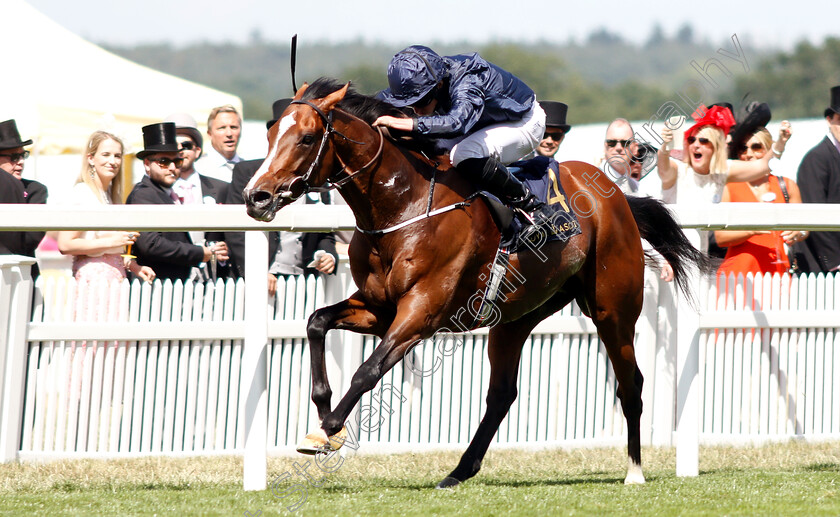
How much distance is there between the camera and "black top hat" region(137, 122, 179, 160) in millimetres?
7180

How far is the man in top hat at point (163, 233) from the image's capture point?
6.85m

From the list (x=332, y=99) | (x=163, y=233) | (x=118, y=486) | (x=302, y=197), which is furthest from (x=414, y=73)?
(x=163, y=233)

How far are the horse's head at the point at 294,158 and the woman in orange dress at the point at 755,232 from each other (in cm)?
361

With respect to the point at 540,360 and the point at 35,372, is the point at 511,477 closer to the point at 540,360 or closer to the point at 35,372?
the point at 540,360

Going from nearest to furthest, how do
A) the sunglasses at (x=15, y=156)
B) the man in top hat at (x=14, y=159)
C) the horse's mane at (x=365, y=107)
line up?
1. the horse's mane at (x=365, y=107)
2. the man in top hat at (x=14, y=159)
3. the sunglasses at (x=15, y=156)

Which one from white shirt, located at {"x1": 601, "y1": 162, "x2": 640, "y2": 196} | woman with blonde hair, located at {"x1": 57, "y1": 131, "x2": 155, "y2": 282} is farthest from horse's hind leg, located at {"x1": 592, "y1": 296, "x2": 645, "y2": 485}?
woman with blonde hair, located at {"x1": 57, "y1": 131, "x2": 155, "y2": 282}

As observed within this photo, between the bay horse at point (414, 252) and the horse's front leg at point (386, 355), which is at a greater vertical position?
the bay horse at point (414, 252)

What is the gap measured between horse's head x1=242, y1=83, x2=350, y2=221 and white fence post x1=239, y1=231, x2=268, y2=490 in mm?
714

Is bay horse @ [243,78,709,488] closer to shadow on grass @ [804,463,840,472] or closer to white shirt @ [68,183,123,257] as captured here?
shadow on grass @ [804,463,840,472]

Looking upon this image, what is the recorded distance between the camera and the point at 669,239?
6043 mm

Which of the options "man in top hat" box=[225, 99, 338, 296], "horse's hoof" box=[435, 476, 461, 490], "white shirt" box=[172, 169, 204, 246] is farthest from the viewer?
"white shirt" box=[172, 169, 204, 246]

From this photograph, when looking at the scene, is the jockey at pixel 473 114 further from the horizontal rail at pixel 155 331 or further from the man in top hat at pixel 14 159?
the man in top hat at pixel 14 159

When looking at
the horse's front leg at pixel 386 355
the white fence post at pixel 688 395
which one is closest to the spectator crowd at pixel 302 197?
the white fence post at pixel 688 395

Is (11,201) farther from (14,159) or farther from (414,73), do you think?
(414,73)
